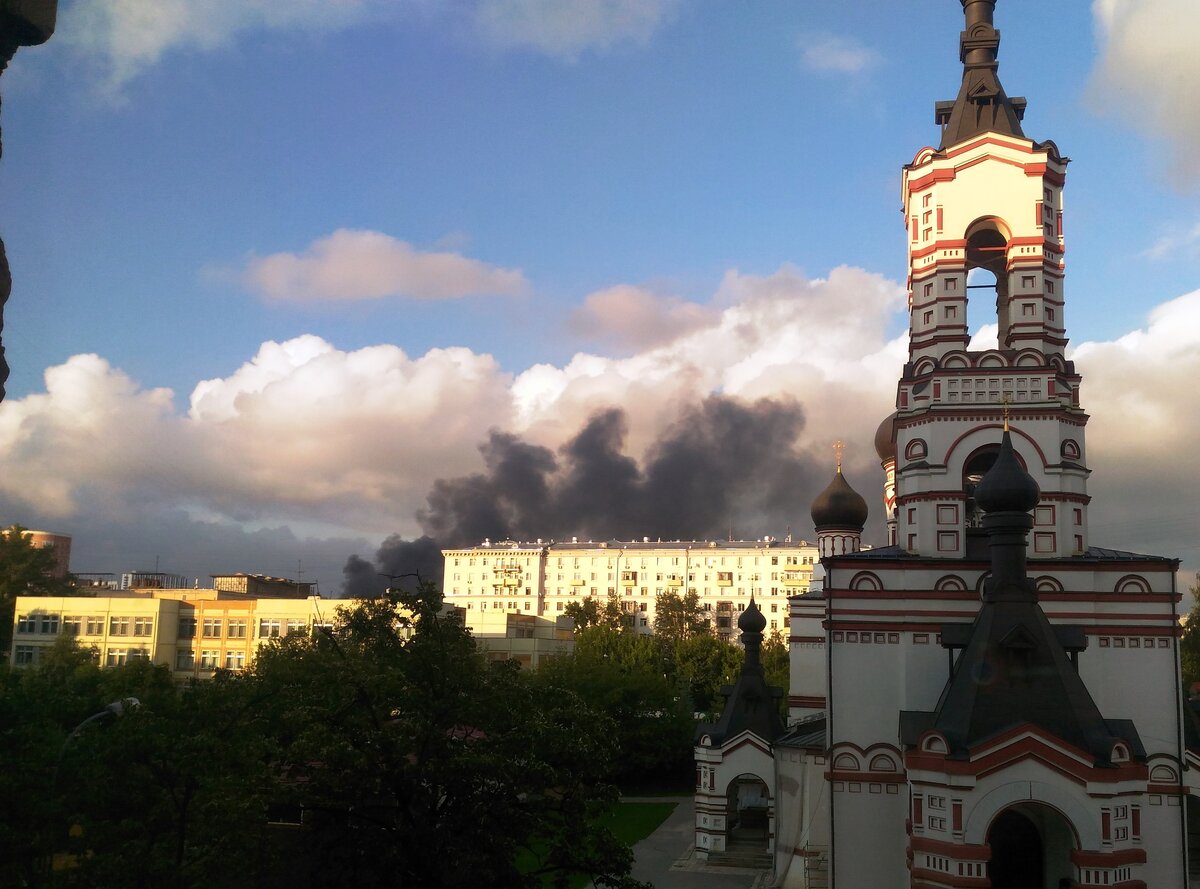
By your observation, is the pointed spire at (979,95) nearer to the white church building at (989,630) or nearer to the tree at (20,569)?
the white church building at (989,630)

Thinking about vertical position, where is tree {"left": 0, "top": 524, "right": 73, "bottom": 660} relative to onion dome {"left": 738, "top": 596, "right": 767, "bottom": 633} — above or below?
above

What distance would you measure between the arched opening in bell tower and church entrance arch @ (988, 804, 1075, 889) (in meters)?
10.5

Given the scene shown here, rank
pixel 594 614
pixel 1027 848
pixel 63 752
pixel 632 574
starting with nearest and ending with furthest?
pixel 63 752
pixel 1027 848
pixel 594 614
pixel 632 574

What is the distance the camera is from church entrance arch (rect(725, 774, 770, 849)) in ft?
102

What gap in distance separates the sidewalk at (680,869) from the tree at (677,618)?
166ft

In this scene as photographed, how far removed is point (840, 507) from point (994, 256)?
1234 cm

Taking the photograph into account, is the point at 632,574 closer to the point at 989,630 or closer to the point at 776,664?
the point at 776,664

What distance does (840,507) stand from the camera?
3612 centimetres

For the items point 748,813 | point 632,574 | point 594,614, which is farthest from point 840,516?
point 632,574

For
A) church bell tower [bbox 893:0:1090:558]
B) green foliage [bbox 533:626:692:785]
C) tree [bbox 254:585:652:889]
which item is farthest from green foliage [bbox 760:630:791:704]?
tree [bbox 254:585:652:889]

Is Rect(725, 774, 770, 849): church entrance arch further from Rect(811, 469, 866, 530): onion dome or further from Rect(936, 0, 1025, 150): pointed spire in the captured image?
Rect(936, 0, 1025, 150): pointed spire

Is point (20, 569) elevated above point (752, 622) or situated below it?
above

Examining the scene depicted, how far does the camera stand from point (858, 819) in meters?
21.2

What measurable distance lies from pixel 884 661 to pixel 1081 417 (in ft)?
23.0
